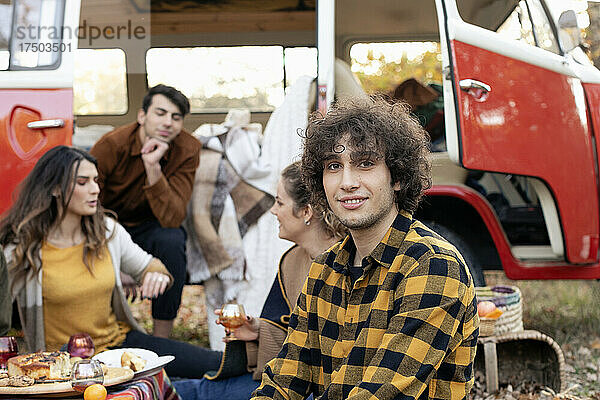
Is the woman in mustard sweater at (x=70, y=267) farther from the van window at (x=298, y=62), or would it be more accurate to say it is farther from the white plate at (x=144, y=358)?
the van window at (x=298, y=62)

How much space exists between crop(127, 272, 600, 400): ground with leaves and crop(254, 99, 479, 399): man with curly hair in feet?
5.30

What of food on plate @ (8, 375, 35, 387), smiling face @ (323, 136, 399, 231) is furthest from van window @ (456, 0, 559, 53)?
food on plate @ (8, 375, 35, 387)

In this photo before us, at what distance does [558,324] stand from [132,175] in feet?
10.0

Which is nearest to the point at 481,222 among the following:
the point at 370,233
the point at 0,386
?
the point at 370,233

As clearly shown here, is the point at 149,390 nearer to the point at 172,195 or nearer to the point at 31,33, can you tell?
the point at 172,195

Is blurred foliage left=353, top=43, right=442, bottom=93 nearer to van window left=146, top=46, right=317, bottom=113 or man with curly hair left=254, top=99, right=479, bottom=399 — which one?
van window left=146, top=46, right=317, bottom=113

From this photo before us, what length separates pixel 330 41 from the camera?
3977 mm

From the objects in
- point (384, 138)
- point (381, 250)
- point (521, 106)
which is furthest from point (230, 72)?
point (381, 250)

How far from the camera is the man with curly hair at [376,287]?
173 cm

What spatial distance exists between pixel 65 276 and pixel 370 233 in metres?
1.66

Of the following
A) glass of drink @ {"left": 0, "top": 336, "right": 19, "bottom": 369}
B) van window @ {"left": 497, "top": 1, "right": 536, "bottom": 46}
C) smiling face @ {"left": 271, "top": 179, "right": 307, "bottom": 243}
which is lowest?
glass of drink @ {"left": 0, "top": 336, "right": 19, "bottom": 369}

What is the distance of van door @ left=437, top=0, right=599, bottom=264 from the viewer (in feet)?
12.4

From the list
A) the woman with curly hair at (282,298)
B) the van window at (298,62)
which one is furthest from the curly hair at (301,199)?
the van window at (298,62)

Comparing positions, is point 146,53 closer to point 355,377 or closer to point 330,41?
point 330,41
